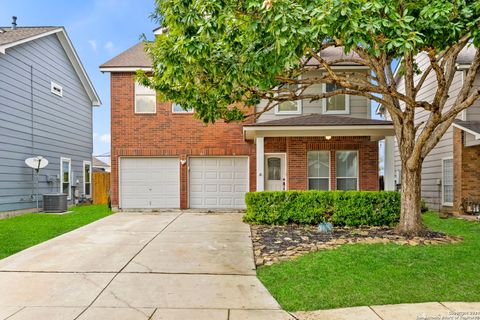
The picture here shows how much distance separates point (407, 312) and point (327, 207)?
5.53 metres

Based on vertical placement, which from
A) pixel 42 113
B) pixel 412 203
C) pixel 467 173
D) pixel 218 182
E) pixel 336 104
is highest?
pixel 336 104

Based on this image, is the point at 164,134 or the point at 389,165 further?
the point at 164,134

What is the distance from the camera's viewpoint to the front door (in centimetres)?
1238

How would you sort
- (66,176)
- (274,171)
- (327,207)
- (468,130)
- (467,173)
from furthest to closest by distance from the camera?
(66,176), (274,171), (467,173), (468,130), (327,207)

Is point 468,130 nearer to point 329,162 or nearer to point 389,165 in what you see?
point 389,165

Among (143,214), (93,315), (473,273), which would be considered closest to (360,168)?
(473,273)

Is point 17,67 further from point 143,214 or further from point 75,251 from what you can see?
point 75,251

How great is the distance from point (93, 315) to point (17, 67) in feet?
38.1

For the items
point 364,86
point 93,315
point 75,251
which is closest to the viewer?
point 93,315

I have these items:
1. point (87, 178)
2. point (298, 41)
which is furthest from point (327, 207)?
point (87, 178)

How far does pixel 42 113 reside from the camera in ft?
43.9


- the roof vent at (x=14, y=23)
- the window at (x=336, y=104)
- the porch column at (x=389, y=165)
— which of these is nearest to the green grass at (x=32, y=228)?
the roof vent at (x=14, y=23)

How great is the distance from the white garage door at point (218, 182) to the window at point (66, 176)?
6.38 m

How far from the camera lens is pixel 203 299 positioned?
4.27 m
